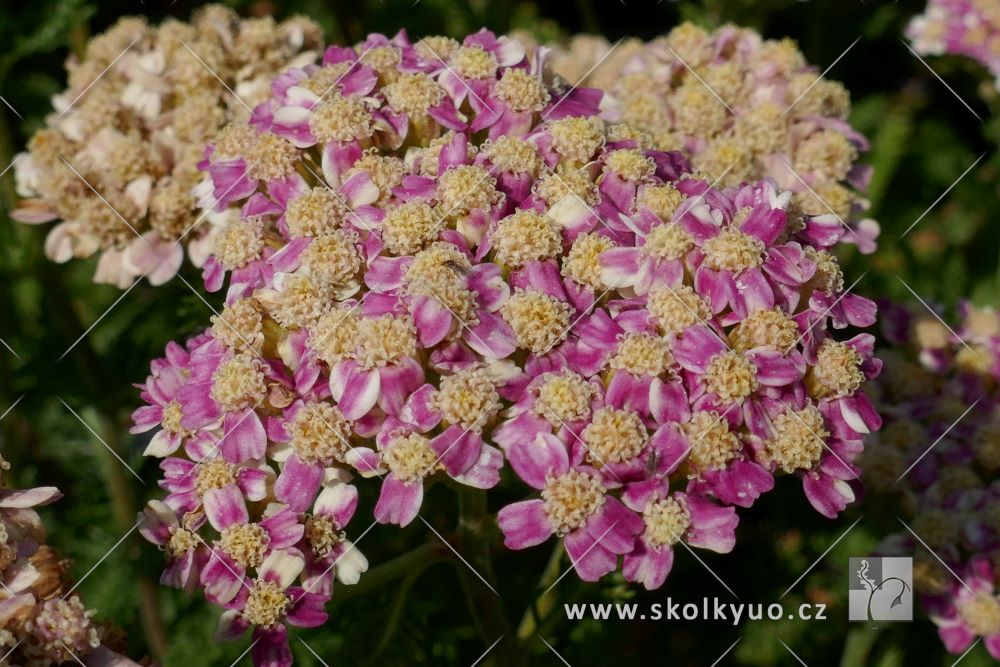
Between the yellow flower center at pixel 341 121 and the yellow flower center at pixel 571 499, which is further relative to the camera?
the yellow flower center at pixel 341 121

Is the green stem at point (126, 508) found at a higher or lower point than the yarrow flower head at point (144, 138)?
lower

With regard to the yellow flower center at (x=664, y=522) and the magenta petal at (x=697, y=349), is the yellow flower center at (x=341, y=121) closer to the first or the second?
the magenta petal at (x=697, y=349)

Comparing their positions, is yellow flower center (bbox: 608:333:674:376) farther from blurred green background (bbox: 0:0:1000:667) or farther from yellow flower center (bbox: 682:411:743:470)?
blurred green background (bbox: 0:0:1000:667)

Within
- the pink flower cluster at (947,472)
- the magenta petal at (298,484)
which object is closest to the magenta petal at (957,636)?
the pink flower cluster at (947,472)

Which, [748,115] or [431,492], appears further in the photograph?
[431,492]

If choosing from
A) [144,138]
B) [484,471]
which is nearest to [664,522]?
[484,471]

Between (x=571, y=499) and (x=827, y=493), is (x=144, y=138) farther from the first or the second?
(x=827, y=493)

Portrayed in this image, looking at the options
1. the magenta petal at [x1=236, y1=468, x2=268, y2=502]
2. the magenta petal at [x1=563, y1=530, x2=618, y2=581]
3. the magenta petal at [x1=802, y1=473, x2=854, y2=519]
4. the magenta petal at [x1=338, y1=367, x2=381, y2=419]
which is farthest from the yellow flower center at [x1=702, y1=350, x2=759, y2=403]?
the magenta petal at [x1=236, y1=468, x2=268, y2=502]
